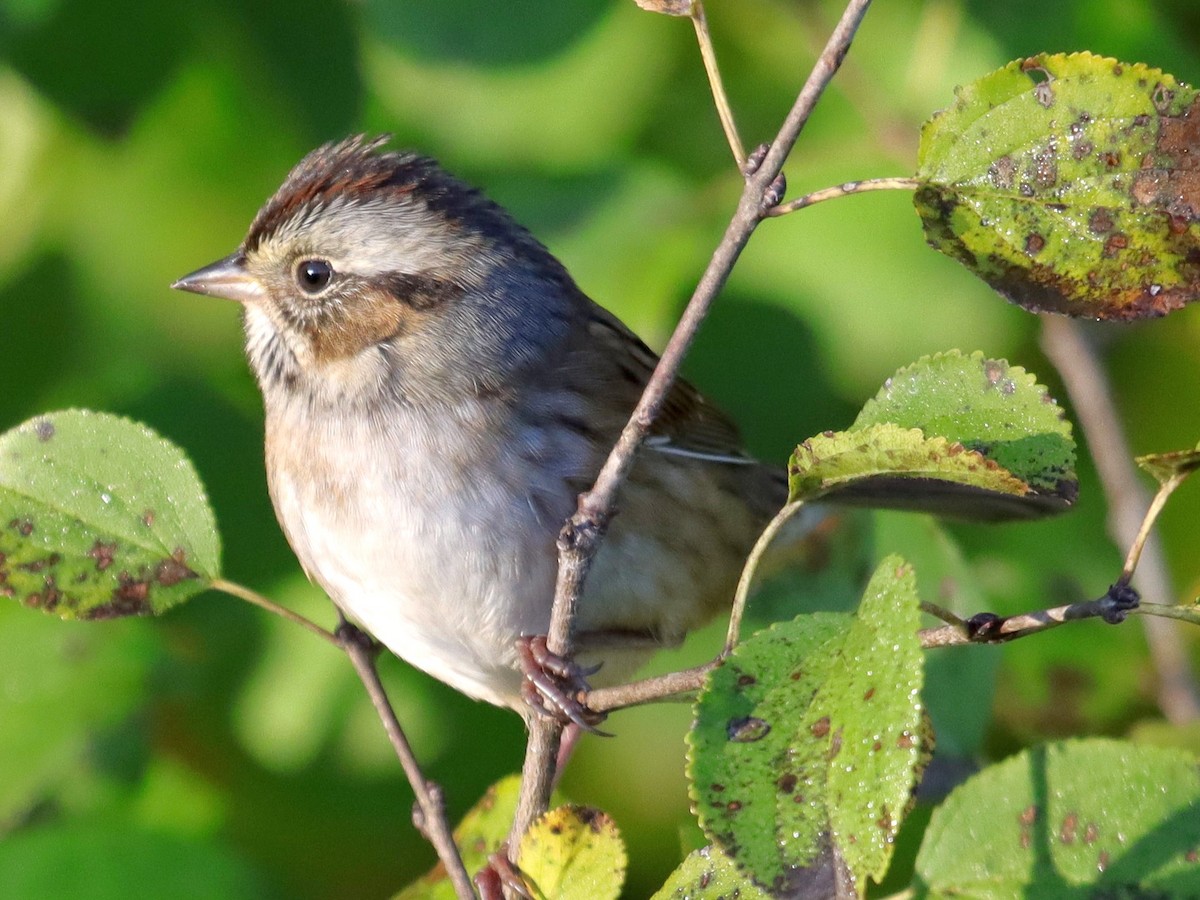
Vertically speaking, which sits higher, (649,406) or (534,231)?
(534,231)

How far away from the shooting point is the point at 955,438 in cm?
120

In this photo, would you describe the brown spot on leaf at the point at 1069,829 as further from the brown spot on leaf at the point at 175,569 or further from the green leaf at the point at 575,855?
the brown spot on leaf at the point at 175,569

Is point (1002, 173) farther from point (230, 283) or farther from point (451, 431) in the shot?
point (230, 283)

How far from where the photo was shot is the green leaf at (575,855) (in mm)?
1443

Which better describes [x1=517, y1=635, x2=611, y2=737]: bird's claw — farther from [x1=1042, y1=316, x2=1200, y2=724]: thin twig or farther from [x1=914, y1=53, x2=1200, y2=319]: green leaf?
[x1=1042, y1=316, x2=1200, y2=724]: thin twig

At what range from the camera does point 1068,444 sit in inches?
47.3

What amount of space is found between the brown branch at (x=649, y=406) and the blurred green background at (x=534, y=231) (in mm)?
891

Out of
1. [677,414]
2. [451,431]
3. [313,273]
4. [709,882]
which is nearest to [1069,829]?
[709,882]

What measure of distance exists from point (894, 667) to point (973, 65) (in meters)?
1.84

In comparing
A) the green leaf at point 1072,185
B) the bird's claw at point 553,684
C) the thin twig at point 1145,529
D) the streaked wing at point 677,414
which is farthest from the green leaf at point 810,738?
the streaked wing at point 677,414

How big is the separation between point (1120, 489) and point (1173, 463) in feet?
4.85

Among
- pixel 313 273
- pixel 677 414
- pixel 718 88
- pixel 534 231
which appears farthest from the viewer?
pixel 534 231

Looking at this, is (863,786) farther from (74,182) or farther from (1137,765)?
(74,182)

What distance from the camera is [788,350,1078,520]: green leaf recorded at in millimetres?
1111
